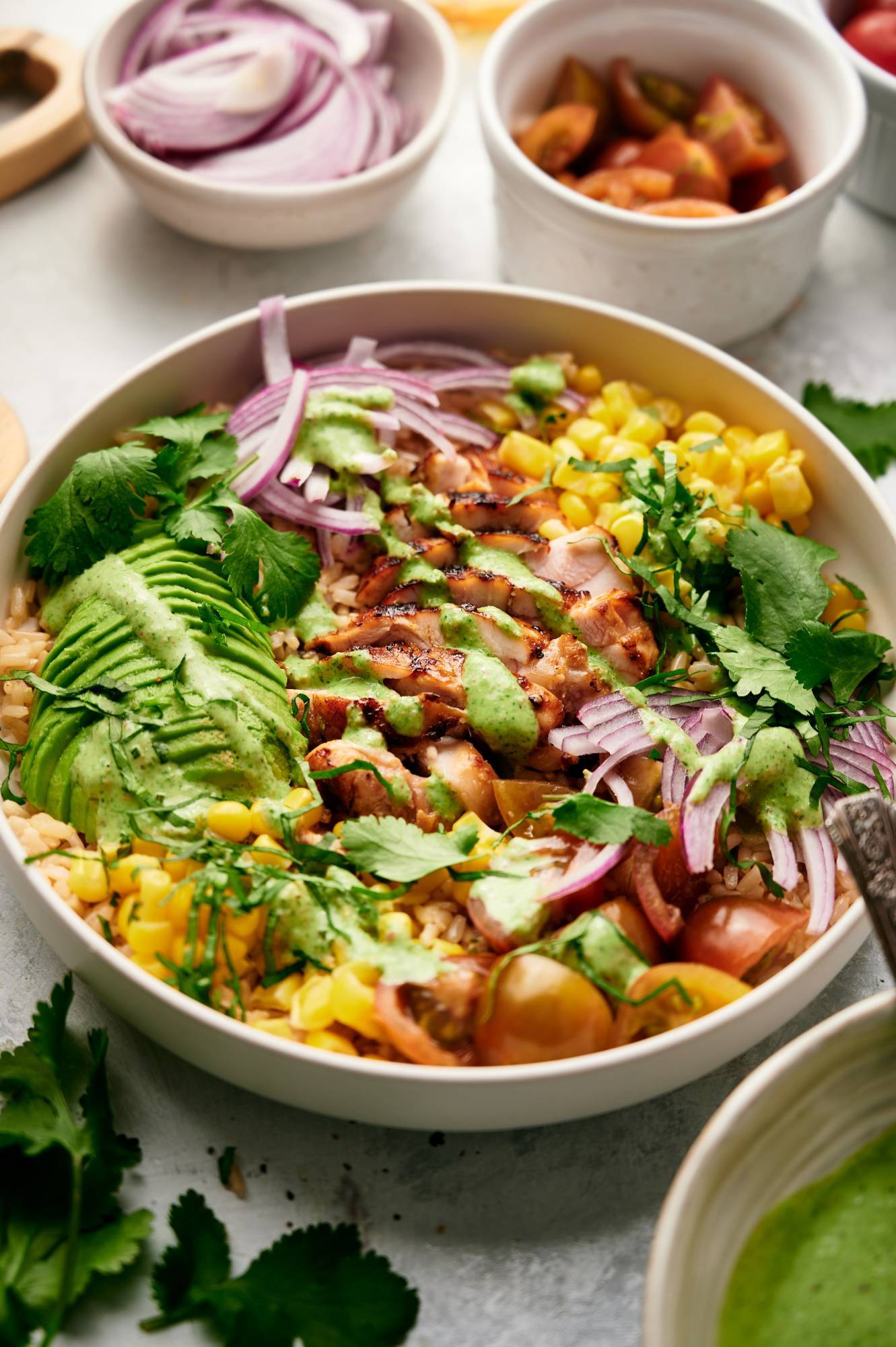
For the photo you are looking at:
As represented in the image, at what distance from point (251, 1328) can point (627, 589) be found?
1.95m

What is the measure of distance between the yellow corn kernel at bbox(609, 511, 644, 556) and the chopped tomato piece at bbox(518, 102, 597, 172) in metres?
1.61

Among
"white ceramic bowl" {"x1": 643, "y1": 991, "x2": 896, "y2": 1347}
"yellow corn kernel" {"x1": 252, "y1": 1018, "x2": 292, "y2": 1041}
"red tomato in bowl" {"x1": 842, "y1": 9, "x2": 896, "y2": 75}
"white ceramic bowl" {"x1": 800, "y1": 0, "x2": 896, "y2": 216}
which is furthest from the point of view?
"red tomato in bowl" {"x1": 842, "y1": 9, "x2": 896, "y2": 75}

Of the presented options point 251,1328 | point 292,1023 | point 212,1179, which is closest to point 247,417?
point 292,1023

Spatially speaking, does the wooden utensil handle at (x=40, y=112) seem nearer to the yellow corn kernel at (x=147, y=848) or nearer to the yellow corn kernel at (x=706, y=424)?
the yellow corn kernel at (x=706, y=424)

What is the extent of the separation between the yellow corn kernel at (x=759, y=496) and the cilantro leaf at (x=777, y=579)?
187mm

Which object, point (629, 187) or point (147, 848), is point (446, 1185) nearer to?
point (147, 848)

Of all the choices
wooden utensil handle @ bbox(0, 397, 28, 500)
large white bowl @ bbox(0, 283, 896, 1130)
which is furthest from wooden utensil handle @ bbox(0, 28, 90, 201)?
large white bowl @ bbox(0, 283, 896, 1130)

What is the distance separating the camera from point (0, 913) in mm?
3195

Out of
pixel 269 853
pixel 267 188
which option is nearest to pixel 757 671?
pixel 269 853

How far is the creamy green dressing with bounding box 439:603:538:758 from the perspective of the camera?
9.85ft

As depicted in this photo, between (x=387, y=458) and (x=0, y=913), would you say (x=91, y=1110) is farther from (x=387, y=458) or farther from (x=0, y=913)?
(x=387, y=458)

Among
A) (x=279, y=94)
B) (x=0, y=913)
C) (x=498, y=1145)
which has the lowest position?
(x=498, y=1145)

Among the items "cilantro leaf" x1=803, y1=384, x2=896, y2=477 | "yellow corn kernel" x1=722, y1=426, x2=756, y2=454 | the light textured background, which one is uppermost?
"yellow corn kernel" x1=722, y1=426, x2=756, y2=454

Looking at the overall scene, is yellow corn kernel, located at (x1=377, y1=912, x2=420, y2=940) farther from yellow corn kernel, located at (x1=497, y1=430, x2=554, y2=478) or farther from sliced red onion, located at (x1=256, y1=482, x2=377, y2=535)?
yellow corn kernel, located at (x1=497, y1=430, x2=554, y2=478)
